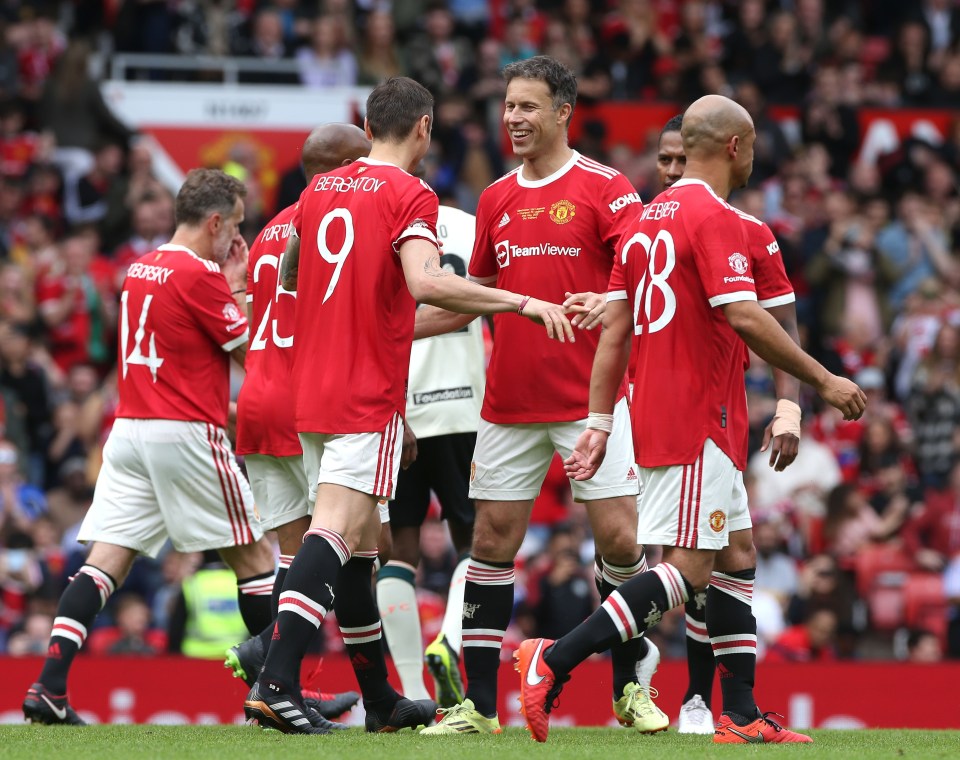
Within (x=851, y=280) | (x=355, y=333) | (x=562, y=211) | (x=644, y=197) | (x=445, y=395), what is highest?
(x=644, y=197)

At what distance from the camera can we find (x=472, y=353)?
8461 millimetres

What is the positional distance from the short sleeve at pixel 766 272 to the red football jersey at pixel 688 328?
0.13m

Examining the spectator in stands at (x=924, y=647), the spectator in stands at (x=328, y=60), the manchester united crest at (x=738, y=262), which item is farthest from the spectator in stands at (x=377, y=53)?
the manchester united crest at (x=738, y=262)

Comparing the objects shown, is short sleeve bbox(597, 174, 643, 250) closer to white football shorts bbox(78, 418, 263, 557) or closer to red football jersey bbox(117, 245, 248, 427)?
red football jersey bbox(117, 245, 248, 427)

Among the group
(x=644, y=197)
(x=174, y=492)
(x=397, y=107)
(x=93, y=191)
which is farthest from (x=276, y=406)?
(x=644, y=197)

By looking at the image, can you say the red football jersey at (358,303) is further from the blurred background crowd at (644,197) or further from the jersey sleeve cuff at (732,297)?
the blurred background crowd at (644,197)

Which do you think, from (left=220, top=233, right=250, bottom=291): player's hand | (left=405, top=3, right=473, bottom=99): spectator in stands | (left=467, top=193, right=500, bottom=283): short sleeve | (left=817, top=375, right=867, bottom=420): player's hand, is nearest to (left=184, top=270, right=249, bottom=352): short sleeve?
(left=220, top=233, right=250, bottom=291): player's hand

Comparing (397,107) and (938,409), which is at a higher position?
(397,107)

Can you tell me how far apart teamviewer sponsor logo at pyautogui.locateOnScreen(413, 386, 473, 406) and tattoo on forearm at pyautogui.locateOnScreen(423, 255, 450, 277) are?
1.78 meters

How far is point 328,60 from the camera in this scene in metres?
17.4

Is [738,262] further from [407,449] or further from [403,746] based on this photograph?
[403,746]

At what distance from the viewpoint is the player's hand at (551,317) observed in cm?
638

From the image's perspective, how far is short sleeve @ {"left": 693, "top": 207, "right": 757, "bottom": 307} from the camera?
20.8 feet

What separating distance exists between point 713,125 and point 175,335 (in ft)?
9.36
